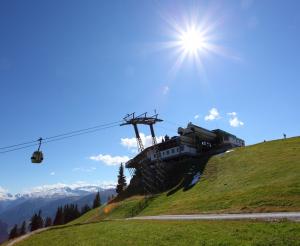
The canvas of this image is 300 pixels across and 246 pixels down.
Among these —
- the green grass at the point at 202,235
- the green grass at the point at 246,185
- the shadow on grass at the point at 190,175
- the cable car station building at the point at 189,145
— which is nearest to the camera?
the green grass at the point at 202,235

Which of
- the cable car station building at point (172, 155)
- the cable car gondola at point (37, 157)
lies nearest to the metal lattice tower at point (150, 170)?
the cable car station building at point (172, 155)

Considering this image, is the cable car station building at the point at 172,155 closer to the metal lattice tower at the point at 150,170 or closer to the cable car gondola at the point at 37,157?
the metal lattice tower at the point at 150,170

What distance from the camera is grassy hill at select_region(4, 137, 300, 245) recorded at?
20.5 meters

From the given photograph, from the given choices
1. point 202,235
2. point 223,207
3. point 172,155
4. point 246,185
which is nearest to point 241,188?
point 246,185

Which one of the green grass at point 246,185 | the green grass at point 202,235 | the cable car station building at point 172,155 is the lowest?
the green grass at point 202,235

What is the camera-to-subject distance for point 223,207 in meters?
35.5

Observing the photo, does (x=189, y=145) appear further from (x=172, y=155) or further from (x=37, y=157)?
(x=37, y=157)

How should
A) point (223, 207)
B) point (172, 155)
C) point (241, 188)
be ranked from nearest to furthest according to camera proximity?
point (223, 207), point (241, 188), point (172, 155)

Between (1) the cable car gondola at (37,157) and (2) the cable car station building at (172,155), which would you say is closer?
(1) the cable car gondola at (37,157)

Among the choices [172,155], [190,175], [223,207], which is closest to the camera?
[223,207]

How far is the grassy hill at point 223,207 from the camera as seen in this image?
20469 mm

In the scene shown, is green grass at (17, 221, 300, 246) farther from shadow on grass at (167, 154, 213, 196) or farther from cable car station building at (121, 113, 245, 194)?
cable car station building at (121, 113, 245, 194)

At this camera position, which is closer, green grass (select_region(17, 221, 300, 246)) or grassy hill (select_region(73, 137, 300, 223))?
green grass (select_region(17, 221, 300, 246))

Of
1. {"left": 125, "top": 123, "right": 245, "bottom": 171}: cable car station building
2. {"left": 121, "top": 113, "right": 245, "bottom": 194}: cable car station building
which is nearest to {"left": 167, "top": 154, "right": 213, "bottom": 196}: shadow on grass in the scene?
{"left": 121, "top": 113, "right": 245, "bottom": 194}: cable car station building
